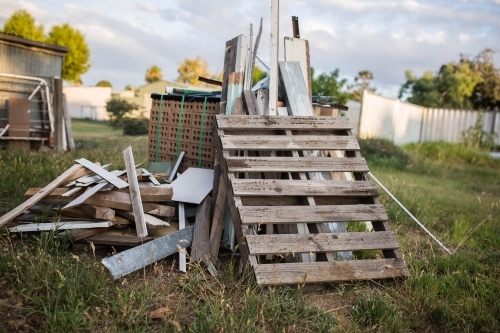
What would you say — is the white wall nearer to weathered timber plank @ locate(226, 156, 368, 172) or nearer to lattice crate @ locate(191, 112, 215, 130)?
lattice crate @ locate(191, 112, 215, 130)

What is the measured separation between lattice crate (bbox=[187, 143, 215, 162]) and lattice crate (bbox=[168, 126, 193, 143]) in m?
0.11

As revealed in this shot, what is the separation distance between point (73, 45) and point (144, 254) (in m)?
49.0

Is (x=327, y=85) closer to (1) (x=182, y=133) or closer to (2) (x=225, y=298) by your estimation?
(1) (x=182, y=133)

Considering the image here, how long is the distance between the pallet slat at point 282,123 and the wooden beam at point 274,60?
0.33 meters

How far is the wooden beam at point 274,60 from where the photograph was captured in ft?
14.8

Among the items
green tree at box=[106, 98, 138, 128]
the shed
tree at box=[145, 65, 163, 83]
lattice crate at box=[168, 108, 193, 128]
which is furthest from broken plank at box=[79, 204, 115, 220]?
tree at box=[145, 65, 163, 83]

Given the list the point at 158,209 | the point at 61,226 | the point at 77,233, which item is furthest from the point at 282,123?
the point at 61,226

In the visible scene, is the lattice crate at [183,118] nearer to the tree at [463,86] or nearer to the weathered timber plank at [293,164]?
the weathered timber plank at [293,164]

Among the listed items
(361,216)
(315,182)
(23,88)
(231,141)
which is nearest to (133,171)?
(231,141)

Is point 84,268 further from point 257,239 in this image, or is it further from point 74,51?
point 74,51

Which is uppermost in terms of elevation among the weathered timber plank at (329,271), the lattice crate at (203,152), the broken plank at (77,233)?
the lattice crate at (203,152)

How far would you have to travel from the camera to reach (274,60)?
457 centimetres

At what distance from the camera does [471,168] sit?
1199 centimetres

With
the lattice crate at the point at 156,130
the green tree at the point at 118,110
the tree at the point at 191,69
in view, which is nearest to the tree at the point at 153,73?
the tree at the point at 191,69
